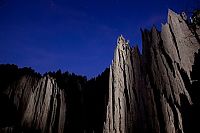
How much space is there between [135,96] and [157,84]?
2145 millimetres

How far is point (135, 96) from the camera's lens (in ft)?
45.6

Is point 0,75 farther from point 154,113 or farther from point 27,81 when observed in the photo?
point 154,113

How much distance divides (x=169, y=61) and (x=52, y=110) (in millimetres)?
15179

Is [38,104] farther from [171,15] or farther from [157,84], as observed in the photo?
[171,15]

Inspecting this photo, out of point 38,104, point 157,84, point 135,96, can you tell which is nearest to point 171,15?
point 157,84

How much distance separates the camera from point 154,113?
1184 centimetres

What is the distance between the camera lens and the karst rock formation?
35.9 feet

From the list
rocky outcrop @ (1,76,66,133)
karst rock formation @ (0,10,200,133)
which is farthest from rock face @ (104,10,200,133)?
rocky outcrop @ (1,76,66,133)

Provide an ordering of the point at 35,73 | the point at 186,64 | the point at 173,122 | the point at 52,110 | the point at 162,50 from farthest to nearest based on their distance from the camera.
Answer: the point at 35,73, the point at 52,110, the point at 162,50, the point at 186,64, the point at 173,122

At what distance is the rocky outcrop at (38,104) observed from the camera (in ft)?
72.8

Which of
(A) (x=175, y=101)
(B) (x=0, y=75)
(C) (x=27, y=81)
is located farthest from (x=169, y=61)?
(B) (x=0, y=75)

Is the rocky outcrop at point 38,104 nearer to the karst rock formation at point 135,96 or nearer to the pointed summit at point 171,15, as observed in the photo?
the karst rock formation at point 135,96

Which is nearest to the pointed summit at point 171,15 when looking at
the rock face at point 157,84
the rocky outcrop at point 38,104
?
the rock face at point 157,84

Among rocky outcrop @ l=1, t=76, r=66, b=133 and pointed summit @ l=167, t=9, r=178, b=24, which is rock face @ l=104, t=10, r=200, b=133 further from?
rocky outcrop @ l=1, t=76, r=66, b=133
